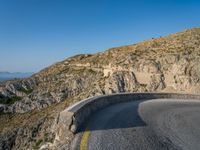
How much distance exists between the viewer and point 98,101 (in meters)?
15.0

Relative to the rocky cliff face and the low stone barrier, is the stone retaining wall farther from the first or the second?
the rocky cliff face

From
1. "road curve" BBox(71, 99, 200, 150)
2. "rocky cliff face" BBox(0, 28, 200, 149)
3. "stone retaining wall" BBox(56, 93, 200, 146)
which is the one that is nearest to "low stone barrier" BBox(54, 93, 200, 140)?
"stone retaining wall" BBox(56, 93, 200, 146)

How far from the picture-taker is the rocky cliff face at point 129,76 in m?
49.1

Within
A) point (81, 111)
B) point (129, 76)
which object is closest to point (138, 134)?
point (81, 111)

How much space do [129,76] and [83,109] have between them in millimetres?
46655

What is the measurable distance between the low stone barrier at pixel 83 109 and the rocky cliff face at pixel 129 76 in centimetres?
2803

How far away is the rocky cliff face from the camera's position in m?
49.1

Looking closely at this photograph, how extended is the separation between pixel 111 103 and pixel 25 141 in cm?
4484

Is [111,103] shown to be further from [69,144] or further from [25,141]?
[25,141]

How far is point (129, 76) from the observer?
5722 cm

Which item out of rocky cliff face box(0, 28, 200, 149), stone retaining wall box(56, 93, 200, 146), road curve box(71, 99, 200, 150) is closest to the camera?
road curve box(71, 99, 200, 150)

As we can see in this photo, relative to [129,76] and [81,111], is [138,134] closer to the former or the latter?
[81,111]

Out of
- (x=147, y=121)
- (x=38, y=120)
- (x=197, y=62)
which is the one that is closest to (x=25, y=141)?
(x=38, y=120)

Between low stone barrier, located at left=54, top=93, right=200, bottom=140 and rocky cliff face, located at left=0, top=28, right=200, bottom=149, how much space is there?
2803 cm
